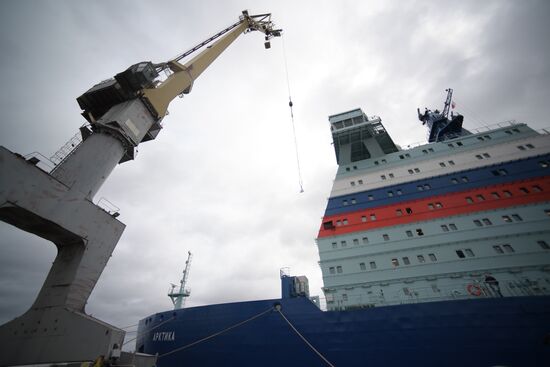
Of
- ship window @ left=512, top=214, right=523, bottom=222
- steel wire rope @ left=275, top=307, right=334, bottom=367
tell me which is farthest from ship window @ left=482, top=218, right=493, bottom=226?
steel wire rope @ left=275, top=307, right=334, bottom=367

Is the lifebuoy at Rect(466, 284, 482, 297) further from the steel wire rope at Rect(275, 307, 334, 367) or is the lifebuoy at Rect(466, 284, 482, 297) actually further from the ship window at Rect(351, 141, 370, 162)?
the ship window at Rect(351, 141, 370, 162)

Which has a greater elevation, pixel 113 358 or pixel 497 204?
pixel 497 204

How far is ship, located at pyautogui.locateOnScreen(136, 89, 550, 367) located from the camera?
8680mm

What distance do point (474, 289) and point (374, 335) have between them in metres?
5.64

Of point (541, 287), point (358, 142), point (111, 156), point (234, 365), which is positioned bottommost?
point (234, 365)

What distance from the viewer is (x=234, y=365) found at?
10.0m

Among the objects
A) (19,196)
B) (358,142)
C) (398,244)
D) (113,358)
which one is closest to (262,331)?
(113,358)

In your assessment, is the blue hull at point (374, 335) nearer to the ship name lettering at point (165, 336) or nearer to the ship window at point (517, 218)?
the ship name lettering at point (165, 336)

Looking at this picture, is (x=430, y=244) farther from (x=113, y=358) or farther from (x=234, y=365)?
(x=113, y=358)

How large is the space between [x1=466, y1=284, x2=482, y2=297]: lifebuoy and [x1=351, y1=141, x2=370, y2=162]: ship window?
1273cm

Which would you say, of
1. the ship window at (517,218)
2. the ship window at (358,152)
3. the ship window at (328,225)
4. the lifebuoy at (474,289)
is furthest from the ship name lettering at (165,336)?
the ship window at (517,218)

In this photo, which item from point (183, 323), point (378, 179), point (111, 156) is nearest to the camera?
point (111, 156)

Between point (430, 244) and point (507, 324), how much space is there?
184 inches

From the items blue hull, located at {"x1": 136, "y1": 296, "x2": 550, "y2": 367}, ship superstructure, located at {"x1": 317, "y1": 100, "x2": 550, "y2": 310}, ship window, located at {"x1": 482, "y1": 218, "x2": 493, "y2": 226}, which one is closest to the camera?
blue hull, located at {"x1": 136, "y1": 296, "x2": 550, "y2": 367}
